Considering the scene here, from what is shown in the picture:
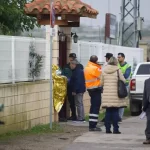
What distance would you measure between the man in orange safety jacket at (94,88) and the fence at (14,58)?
4.57 feet

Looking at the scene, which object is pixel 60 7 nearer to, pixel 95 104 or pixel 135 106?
pixel 95 104

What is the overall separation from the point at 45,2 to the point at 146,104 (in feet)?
16.4

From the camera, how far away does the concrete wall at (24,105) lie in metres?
12.7

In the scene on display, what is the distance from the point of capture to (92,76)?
567 inches

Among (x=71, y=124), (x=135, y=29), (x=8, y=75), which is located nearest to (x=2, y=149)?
(x=8, y=75)

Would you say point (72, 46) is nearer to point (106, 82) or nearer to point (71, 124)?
point (71, 124)

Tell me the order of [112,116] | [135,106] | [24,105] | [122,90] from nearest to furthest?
[122,90] < [24,105] < [112,116] < [135,106]

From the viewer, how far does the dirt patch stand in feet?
37.2

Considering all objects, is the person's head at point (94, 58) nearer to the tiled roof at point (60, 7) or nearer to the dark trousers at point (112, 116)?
the dark trousers at point (112, 116)

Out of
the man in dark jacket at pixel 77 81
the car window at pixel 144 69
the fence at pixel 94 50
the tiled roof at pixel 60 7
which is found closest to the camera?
the tiled roof at pixel 60 7

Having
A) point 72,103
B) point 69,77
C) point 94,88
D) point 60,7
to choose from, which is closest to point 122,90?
point 94,88

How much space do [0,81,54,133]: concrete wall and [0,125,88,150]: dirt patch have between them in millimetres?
553

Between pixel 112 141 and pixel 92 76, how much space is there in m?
2.34

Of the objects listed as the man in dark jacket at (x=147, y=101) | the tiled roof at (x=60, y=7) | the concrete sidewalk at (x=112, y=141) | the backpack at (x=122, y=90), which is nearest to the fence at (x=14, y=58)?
the tiled roof at (x=60, y=7)
